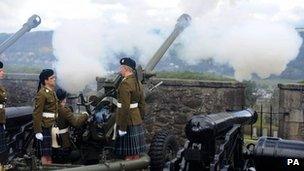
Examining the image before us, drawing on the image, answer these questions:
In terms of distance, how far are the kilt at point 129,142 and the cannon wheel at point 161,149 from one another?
0.62 metres

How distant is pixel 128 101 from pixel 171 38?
4.20m

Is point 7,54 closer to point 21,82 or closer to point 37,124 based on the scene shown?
point 21,82

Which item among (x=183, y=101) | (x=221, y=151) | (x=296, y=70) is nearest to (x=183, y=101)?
(x=183, y=101)

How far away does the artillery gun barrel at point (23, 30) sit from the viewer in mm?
13672

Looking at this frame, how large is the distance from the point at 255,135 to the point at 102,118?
472cm

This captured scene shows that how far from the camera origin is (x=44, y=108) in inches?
294

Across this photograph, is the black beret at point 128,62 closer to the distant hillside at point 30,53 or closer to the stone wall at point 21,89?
the distant hillside at point 30,53

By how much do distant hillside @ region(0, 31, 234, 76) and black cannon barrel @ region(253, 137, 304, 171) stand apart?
4.88m

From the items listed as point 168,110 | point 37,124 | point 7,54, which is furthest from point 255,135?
point 7,54

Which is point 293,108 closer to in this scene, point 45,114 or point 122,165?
point 122,165

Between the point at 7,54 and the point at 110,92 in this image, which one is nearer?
the point at 110,92

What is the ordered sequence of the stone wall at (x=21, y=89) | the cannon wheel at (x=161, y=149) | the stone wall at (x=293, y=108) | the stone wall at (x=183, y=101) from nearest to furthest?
the cannon wheel at (x=161, y=149) < the stone wall at (x=293, y=108) < the stone wall at (x=183, y=101) < the stone wall at (x=21, y=89)

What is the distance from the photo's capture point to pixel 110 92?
28.5 ft

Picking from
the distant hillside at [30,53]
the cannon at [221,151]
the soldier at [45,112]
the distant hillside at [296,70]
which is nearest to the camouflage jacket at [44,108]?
the soldier at [45,112]
